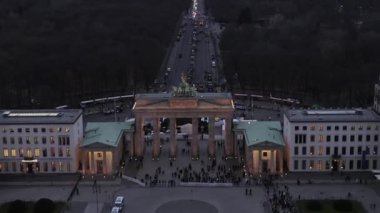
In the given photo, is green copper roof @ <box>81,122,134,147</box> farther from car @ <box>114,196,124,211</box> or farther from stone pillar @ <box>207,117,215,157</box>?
car @ <box>114,196,124,211</box>

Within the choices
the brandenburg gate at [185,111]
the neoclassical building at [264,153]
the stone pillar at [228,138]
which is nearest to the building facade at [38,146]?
the brandenburg gate at [185,111]

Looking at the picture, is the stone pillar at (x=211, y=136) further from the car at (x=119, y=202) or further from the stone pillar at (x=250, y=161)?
the car at (x=119, y=202)

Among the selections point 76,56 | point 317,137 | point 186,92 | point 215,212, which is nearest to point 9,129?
point 186,92

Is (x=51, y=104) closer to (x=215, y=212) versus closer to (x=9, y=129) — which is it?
(x=9, y=129)

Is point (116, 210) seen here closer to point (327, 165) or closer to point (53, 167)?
point (53, 167)

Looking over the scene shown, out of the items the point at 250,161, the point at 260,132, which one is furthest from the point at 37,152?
the point at 260,132

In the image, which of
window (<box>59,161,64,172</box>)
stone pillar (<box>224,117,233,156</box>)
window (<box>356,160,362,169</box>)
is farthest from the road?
window (<box>356,160,362,169</box>)
